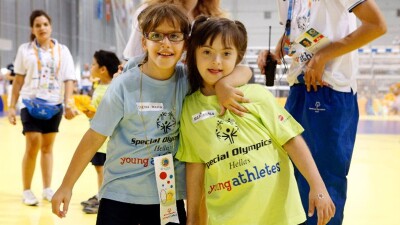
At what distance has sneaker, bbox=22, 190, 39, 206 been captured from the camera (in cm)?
500

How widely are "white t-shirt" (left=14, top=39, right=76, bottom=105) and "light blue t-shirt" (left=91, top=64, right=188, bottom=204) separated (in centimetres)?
324

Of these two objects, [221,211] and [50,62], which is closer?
[221,211]

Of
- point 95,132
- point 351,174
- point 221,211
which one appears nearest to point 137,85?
point 95,132

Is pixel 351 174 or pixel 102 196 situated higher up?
pixel 102 196

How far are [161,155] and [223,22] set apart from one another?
0.62m

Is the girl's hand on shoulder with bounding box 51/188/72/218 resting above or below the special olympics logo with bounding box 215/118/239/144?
below

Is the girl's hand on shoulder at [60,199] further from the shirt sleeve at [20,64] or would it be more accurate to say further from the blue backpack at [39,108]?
the shirt sleeve at [20,64]

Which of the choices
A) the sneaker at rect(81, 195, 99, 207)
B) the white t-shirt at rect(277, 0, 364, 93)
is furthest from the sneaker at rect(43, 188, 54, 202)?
the white t-shirt at rect(277, 0, 364, 93)

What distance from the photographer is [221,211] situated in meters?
2.16

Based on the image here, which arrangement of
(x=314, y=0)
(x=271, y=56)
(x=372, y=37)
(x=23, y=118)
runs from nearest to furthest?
1. (x=372, y=37)
2. (x=314, y=0)
3. (x=271, y=56)
4. (x=23, y=118)

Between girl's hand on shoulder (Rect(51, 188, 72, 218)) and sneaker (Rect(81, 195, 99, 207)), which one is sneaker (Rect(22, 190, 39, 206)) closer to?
sneaker (Rect(81, 195, 99, 207))

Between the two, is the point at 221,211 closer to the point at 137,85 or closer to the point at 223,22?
the point at 137,85

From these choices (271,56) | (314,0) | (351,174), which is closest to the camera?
(314,0)

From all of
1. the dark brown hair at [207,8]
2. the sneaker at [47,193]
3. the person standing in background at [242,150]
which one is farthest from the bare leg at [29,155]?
the person standing in background at [242,150]
